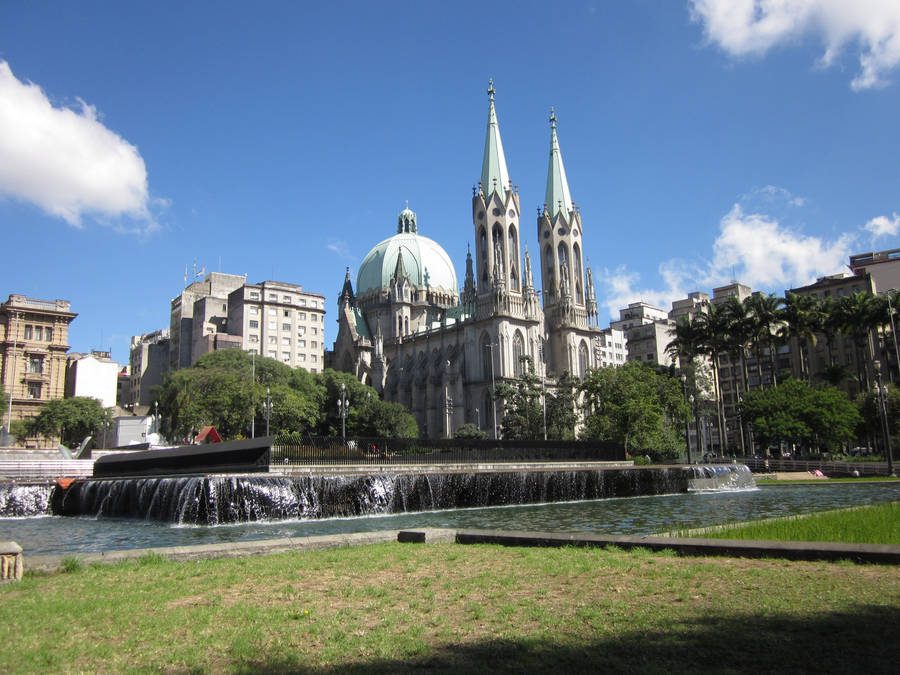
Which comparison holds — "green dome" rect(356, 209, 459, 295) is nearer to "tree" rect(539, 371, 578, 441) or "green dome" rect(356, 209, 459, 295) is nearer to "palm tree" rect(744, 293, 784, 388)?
"tree" rect(539, 371, 578, 441)

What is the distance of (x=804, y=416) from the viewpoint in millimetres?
66688

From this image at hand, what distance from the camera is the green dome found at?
132 metres

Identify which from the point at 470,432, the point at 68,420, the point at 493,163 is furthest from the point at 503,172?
the point at 68,420

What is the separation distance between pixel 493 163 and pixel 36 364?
69529mm

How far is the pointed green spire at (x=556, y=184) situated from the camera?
108562mm

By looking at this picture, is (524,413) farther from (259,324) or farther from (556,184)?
(259,324)

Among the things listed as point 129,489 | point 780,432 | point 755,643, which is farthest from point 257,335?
point 755,643

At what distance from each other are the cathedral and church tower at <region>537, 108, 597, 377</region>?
6.0 inches

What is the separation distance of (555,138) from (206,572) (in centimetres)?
10681

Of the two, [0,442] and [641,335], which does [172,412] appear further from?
[641,335]

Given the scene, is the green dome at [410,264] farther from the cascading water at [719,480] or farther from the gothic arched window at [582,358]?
the cascading water at [719,480]

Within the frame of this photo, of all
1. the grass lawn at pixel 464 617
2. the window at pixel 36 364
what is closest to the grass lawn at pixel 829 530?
the grass lawn at pixel 464 617

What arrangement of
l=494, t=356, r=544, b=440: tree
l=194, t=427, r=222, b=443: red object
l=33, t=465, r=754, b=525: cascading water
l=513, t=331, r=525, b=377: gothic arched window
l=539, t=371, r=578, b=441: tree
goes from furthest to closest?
1. l=513, t=331, r=525, b=377: gothic arched window
2. l=494, t=356, r=544, b=440: tree
3. l=539, t=371, r=578, b=441: tree
4. l=194, t=427, r=222, b=443: red object
5. l=33, t=465, r=754, b=525: cascading water

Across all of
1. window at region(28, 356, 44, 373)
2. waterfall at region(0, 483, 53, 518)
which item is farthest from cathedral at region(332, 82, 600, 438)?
waterfall at region(0, 483, 53, 518)
